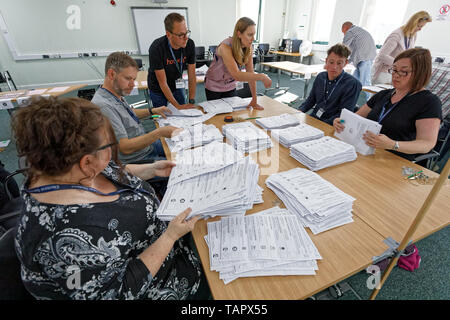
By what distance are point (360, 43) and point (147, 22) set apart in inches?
215

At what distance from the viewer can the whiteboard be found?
6133 mm

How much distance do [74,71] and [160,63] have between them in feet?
19.1

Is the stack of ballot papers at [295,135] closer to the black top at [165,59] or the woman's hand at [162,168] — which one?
the woman's hand at [162,168]

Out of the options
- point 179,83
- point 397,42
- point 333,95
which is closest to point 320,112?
point 333,95

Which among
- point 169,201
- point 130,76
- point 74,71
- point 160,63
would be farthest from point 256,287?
point 74,71

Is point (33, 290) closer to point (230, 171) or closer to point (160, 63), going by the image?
point (230, 171)

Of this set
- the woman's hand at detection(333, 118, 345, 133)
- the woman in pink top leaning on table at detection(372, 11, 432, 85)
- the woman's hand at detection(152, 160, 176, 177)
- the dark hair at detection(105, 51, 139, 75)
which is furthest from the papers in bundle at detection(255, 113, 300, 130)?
the woman in pink top leaning on table at detection(372, 11, 432, 85)

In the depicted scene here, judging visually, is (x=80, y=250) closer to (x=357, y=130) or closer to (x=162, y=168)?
(x=162, y=168)

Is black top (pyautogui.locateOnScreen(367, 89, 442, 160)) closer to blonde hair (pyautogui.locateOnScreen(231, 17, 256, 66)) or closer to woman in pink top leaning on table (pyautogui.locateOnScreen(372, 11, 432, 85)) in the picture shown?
blonde hair (pyautogui.locateOnScreen(231, 17, 256, 66))

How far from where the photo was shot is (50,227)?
0.59 m

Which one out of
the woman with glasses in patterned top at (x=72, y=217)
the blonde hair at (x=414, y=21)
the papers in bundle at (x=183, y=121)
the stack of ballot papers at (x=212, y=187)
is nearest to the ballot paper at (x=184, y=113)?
the papers in bundle at (x=183, y=121)

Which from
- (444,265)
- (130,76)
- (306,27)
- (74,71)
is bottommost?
(444,265)

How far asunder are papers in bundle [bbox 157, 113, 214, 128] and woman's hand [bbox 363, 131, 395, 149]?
3.83 feet
